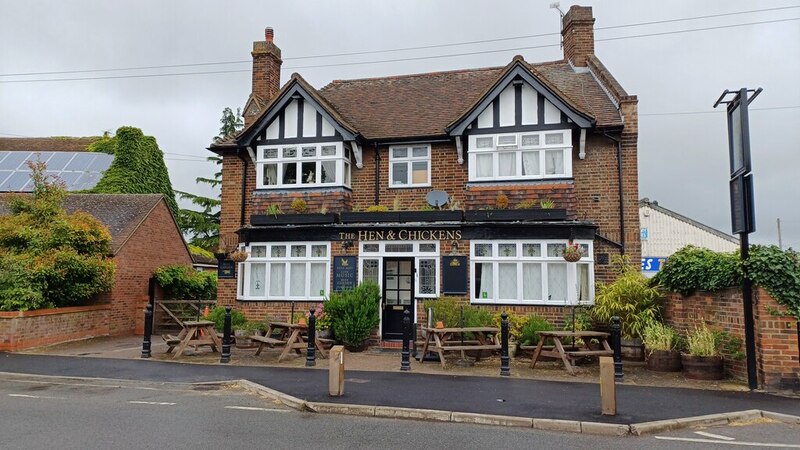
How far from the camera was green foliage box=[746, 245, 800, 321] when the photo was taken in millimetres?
9391

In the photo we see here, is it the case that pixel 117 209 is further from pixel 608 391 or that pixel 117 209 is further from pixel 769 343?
pixel 769 343

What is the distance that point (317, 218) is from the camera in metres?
15.5

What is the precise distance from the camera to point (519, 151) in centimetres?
1530

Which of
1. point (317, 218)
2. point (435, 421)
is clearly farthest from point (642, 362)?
point (317, 218)

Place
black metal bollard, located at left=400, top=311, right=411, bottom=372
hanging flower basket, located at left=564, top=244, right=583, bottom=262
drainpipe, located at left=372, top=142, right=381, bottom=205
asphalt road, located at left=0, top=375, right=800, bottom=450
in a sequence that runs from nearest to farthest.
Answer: asphalt road, located at left=0, top=375, right=800, bottom=450
black metal bollard, located at left=400, top=311, right=411, bottom=372
hanging flower basket, located at left=564, top=244, right=583, bottom=262
drainpipe, located at left=372, top=142, right=381, bottom=205

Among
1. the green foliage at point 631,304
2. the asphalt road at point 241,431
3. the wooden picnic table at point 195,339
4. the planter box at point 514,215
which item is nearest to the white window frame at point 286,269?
the wooden picnic table at point 195,339

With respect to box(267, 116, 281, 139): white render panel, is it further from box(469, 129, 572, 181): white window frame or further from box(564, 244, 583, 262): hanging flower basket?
box(564, 244, 583, 262): hanging flower basket

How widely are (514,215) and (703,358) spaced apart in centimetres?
553

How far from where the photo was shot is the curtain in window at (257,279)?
53.1 feet

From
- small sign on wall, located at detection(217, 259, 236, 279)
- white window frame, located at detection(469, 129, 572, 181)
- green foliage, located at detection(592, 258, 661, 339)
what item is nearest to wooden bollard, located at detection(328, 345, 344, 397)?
green foliage, located at detection(592, 258, 661, 339)

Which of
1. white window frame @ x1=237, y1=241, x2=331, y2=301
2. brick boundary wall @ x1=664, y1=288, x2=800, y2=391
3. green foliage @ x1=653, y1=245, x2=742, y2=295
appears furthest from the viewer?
white window frame @ x1=237, y1=241, x2=331, y2=301

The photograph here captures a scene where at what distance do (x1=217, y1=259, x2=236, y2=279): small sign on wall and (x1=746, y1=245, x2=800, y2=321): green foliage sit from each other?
43.0 feet

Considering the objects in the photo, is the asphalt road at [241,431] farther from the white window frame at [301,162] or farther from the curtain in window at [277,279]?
the white window frame at [301,162]

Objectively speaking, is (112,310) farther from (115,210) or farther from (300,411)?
(300,411)
